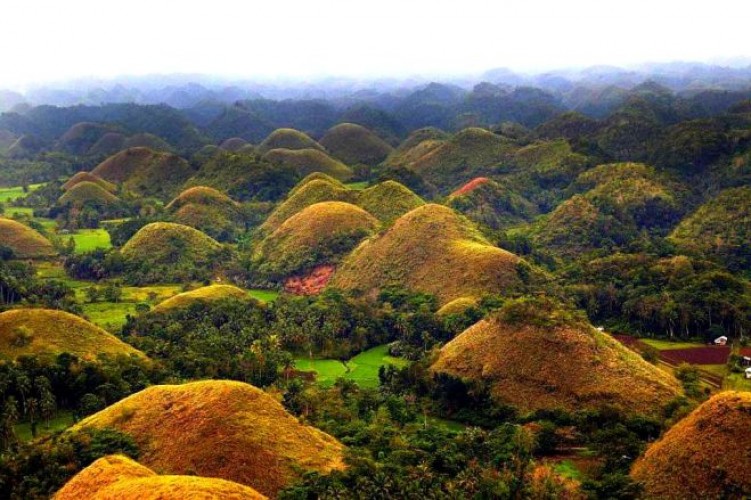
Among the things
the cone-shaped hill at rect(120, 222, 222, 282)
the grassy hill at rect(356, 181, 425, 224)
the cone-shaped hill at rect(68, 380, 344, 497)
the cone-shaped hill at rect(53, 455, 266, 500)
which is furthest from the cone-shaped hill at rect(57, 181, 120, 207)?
the cone-shaped hill at rect(53, 455, 266, 500)

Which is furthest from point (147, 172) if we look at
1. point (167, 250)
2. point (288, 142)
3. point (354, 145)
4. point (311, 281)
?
point (311, 281)

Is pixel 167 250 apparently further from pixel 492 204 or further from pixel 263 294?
pixel 492 204

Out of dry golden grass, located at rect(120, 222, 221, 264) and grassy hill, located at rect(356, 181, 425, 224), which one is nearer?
dry golden grass, located at rect(120, 222, 221, 264)

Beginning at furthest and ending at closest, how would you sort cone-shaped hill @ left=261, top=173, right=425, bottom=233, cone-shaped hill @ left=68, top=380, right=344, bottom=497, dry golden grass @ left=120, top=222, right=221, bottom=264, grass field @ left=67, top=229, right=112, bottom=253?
cone-shaped hill @ left=261, top=173, right=425, bottom=233
grass field @ left=67, top=229, right=112, bottom=253
dry golden grass @ left=120, top=222, right=221, bottom=264
cone-shaped hill @ left=68, top=380, right=344, bottom=497

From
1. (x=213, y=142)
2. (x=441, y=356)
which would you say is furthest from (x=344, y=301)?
(x=213, y=142)

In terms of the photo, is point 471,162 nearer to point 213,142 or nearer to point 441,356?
point 441,356

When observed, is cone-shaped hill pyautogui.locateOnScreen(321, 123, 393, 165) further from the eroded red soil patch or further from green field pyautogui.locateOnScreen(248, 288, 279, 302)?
green field pyautogui.locateOnScreen(248, 288, 279, 302)
